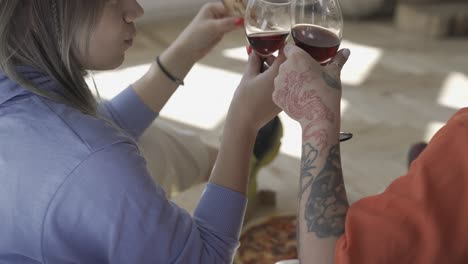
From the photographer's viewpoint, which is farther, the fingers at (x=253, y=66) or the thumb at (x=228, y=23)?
the thumb at (x=228, y=23)

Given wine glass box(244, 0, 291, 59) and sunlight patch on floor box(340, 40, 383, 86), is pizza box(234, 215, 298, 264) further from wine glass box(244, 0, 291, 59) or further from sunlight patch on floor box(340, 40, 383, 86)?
sunlight patch on floor box(340, 40, 383, 86)

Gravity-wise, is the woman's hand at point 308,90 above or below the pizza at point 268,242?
above

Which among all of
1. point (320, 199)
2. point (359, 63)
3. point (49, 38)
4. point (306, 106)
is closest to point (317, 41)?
point (306, 106)

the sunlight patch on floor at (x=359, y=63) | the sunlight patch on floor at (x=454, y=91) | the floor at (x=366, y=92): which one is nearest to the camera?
the floor at (x=366, y=92)

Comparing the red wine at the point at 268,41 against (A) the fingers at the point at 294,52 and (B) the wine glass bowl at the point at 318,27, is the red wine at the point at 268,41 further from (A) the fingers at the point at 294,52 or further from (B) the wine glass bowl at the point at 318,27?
(A) the fingers at the point at 294,52

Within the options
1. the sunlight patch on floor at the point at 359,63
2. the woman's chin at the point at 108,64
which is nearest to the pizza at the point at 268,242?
the woman's chin at the point at 108,64

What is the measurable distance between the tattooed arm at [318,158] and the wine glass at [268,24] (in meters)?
0.24

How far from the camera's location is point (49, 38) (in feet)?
3.83

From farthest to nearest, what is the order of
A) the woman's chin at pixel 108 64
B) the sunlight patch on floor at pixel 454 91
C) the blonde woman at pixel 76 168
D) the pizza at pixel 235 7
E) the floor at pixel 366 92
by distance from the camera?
1. the sunlight patch on floor at pixel 454 91
2. the floor at pixel 366 92
3. the pizza at pixel 235 7
4. the woman's chin at pixel 108 64
5. the blonde woman at pixel 76 168

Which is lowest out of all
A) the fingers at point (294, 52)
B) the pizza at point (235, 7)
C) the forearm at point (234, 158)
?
the forearm at point (234, 158)

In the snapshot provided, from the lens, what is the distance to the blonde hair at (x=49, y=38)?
1.15 metres

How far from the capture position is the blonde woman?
3.59 feet

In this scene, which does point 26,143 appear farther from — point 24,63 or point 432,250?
point 432,250

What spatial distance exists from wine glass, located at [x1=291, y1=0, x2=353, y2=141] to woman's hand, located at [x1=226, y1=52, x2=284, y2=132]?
0.06 m
